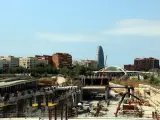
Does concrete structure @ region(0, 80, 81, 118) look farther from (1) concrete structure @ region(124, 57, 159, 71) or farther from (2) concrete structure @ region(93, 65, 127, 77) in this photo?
(1) concrete structure @ region(124, 57, 159, 71)

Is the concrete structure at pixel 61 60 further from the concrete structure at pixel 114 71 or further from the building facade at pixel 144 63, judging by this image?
the building facade at pixel 144 63

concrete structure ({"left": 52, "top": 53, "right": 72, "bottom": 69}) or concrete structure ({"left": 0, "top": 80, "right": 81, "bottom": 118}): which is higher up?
concrete structure ({"left": 52, "top": 53, "right": 72, "bottom": 69})

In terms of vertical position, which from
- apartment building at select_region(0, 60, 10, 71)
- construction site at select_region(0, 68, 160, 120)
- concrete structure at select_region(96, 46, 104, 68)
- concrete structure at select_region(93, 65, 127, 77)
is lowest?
construction site at select_region(0, 68, 160, 120)

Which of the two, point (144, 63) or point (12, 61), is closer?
point (12, 61)

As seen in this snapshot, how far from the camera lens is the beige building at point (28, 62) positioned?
8525 cm

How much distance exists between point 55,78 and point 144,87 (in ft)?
63.8

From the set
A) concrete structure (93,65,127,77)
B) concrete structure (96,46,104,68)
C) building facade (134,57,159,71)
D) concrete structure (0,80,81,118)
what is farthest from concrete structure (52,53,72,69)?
concrete structure (96,46,104,68)

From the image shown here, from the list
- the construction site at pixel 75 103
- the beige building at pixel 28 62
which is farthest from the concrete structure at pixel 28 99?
the beige building at pixel 28 62

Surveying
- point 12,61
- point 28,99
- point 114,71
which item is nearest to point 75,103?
point 28,99

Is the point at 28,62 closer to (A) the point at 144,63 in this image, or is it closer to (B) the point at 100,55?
(A) the point at 144,63

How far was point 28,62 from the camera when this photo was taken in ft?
280

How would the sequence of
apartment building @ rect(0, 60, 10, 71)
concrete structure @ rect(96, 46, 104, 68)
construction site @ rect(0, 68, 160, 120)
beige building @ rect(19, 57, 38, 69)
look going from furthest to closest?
concrete structure @ rect(96, 46, 104, 68) < beige building @ rect(19, 57, 38, 69) < apartment building @ rect(0, 60, 10, 71) < construction site @ rect(0, 68, 160, 120)

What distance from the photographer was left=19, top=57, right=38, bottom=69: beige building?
85.2 metres

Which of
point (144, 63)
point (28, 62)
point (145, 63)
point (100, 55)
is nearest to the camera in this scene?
point (28, 62)
